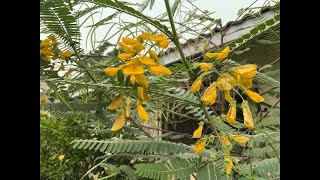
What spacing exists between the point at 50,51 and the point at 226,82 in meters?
0.43

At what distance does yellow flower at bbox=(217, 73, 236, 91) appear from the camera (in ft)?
2.08

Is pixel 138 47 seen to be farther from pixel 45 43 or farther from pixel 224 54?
pixel 45 43

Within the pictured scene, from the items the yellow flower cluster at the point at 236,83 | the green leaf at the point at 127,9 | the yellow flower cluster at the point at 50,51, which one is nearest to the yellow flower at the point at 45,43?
the yellow flower cluster at the point at 50,51

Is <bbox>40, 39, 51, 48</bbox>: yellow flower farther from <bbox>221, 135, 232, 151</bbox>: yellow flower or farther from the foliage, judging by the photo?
<bbox>221, 135, 232, 151</bbox>: yellow flower

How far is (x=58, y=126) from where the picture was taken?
1271mm

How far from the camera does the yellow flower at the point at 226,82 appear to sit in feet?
2.08

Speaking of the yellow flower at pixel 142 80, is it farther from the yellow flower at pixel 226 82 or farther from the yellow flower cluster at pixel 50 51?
the yellow flower cluster at pixel 50 51

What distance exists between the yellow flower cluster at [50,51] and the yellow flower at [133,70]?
0.31 meters

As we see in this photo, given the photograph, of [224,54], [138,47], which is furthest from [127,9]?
[224,54]

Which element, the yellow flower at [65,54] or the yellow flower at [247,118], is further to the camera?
the yellow flower at [65,54]
